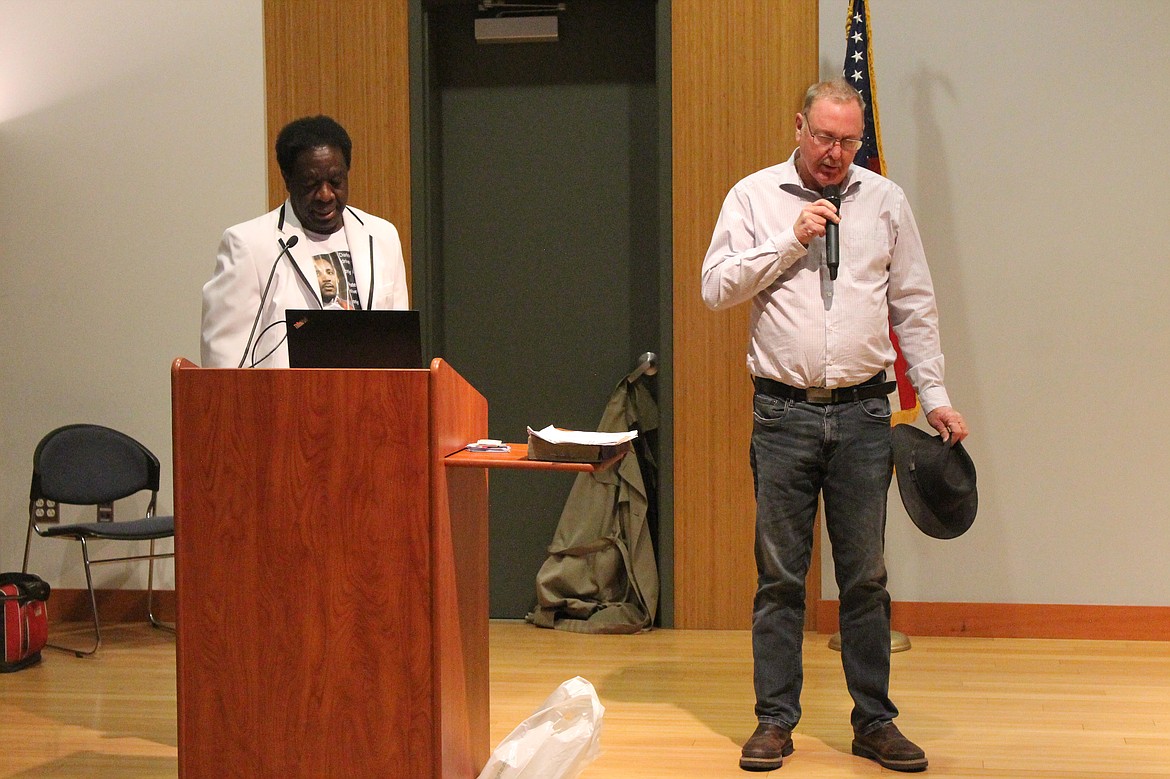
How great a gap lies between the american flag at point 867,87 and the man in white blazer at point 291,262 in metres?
1.99

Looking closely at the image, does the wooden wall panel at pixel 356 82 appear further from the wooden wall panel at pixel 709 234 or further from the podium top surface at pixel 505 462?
the podium top surface at pixel 505 462

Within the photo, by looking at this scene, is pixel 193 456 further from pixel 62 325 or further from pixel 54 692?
pixel 62 325

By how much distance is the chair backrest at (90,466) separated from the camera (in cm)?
468

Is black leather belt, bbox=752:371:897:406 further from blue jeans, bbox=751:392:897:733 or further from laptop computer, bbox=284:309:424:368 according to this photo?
laptop computer, bbox=284:309:424:368

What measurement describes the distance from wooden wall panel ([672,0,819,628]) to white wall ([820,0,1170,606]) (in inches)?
13.0

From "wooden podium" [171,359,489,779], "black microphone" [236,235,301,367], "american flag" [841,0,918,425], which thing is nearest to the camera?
"wooden podium" [171,359,489,779]

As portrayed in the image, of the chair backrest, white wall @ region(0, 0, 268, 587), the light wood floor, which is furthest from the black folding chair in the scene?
the light wood floor

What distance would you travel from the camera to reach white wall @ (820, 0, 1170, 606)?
14.4 ft

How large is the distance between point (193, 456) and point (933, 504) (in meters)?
1.81

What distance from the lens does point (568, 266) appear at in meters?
4.90

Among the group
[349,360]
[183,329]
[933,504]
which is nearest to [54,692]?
[183,329]

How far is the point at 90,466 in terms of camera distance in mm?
4754

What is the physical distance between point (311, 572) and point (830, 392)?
1.40m

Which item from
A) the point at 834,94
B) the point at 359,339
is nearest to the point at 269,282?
the point at 359,339
